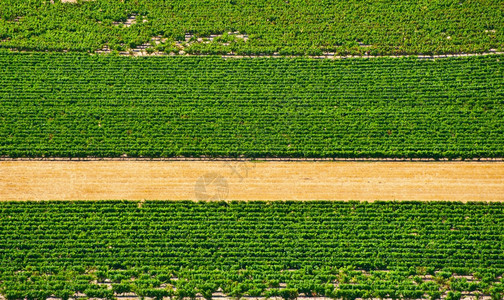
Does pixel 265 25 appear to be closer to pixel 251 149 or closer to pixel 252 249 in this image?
pixel 251 149

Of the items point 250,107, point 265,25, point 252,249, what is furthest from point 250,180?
point 265,25

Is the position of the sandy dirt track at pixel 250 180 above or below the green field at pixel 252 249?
above

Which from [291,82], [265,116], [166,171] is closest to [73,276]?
[166,171]

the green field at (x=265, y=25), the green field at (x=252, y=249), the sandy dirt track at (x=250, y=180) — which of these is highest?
the green field at (x=265, y=25)

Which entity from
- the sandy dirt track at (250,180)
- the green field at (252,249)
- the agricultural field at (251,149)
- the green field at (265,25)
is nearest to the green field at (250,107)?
the agricultural field at (251,149)

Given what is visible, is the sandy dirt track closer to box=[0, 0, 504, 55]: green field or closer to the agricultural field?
the agricultural field

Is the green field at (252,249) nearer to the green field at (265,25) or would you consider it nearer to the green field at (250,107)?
the green field at (250,107)

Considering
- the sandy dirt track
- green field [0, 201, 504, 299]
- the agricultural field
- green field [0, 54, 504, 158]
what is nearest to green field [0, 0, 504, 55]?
the agricultural field

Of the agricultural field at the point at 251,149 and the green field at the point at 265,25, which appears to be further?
the green field at the point at 265,25
